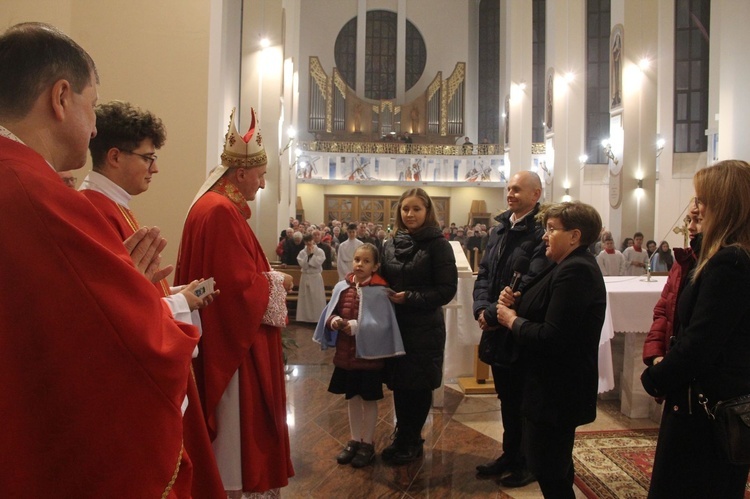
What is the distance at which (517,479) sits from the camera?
321cm

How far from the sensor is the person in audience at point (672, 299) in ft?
6.76

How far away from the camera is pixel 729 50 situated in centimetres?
795

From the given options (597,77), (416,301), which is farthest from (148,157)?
(597,77)

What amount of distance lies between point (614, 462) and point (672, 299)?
173 centimetres

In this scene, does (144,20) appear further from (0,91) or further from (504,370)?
(504,370)

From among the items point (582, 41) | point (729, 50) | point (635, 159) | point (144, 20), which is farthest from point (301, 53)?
point (144, 20)

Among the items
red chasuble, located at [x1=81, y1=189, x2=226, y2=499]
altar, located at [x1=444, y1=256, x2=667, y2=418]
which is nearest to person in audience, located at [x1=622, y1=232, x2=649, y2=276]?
altar, located at [x1=444, y1=256, x2=667, y2=418]

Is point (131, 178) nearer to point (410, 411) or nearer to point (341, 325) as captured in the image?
point (341, 325)

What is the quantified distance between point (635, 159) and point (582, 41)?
190 inches

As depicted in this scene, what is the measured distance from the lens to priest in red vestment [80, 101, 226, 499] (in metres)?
1.73

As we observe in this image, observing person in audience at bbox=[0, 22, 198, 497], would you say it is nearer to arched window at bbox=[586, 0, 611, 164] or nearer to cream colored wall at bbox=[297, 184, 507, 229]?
arched window at bbox=[586, 0, 611, 164]

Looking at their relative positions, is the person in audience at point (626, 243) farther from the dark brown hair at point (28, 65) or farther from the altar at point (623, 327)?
the dark brown hair at point (28, 65)

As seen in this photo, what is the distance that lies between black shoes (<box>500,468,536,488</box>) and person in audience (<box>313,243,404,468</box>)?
817 millimetres

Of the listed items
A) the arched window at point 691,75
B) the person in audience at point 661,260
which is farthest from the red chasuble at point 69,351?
the arched window at point 691,75
